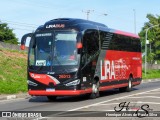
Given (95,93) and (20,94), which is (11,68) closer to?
(20,94)

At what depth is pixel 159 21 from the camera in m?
81.2

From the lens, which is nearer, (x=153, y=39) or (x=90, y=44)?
(x=90, y=44)

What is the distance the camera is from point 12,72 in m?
32.5

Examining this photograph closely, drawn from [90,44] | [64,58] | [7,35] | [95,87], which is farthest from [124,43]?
[7,35]

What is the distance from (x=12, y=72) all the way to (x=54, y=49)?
14440mm

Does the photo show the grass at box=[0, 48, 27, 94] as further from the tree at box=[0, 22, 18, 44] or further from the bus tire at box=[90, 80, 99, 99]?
the tree at box=[0, 22, 18, 44]

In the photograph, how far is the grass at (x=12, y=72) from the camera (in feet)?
81.6

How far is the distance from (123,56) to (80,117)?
12385 millimetres

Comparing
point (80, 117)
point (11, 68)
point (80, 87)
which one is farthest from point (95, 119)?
point (11, 68)

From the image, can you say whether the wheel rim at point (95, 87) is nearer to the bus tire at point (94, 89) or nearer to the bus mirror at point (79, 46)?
the bus tire at point (94, 89)

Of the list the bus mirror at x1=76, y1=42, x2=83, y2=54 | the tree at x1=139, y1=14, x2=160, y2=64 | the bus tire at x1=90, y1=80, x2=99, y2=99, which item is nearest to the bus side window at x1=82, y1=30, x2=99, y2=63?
the bus mirror at x1=76, y1=42, x2=83, y2=54

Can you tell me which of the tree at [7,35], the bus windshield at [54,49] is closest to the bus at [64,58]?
the bus windshield at [54,49]

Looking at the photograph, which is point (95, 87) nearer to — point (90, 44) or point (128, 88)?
point (90, 44)

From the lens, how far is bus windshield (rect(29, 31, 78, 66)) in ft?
61.0
